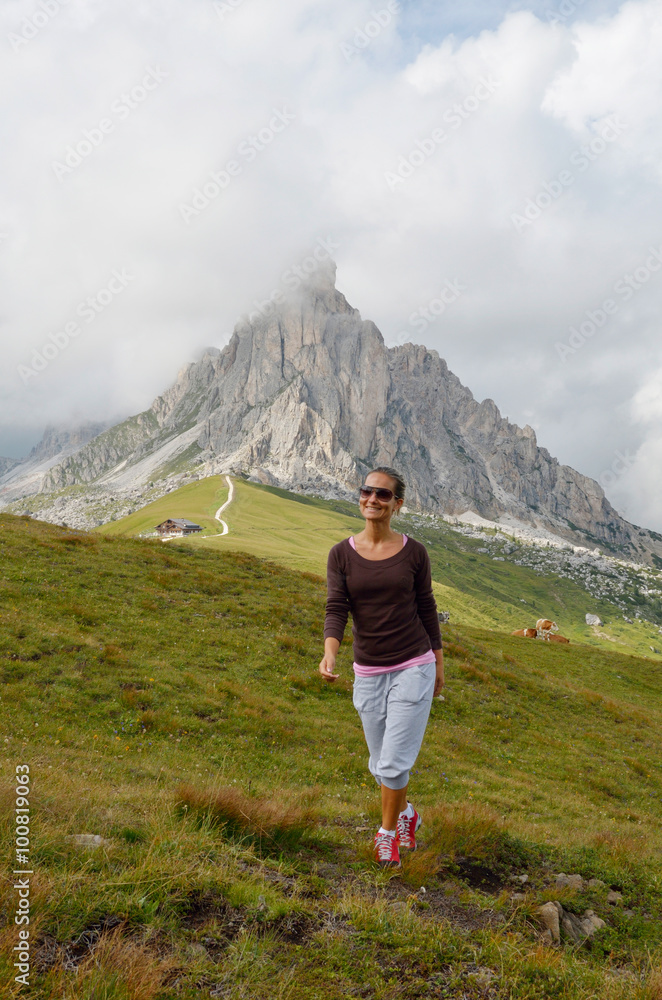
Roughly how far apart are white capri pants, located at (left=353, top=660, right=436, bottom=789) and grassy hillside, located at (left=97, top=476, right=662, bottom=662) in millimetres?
60606

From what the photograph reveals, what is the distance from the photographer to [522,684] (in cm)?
2450

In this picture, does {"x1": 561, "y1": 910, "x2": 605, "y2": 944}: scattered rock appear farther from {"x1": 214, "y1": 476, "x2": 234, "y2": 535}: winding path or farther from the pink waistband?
{"x1": 214, "y1": 476, "x2": 234, "y2": 535}: winding path

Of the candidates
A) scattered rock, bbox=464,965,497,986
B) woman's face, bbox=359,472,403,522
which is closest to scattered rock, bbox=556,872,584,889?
scattered rock, bbox=464,965,497,986

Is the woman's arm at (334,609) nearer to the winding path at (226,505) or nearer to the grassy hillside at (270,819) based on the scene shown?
the grassy hillside at (270,819)

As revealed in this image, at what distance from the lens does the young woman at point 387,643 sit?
6227 mm

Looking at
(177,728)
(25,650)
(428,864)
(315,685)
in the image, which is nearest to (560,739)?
(315,685)

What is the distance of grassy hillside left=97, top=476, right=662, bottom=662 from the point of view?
3686 inches

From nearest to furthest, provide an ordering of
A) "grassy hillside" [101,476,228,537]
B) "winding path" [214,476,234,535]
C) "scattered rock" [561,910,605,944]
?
"scattered rock" [561,910,605,944], "winding path" [214,476,234,535], "grassy hillside" [101,476,228,537]

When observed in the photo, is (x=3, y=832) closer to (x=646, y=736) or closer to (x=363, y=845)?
(x=363, y=845)

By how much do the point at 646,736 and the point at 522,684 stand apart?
5282 millimetres

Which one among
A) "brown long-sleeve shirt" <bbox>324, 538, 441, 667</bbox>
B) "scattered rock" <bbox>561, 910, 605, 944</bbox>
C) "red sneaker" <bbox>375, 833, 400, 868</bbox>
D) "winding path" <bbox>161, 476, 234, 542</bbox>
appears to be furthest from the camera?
"winding path" <bbox>161, 476, 234, 542</bbox>

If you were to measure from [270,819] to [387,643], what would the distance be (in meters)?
2.62

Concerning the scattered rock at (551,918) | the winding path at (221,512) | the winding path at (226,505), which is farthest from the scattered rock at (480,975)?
the winding path at (226,505)

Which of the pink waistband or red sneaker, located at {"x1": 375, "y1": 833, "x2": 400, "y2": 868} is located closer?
red sneaker, located at {"x1": 375, "y1": 833, "x2": 400, "y2": 868}
